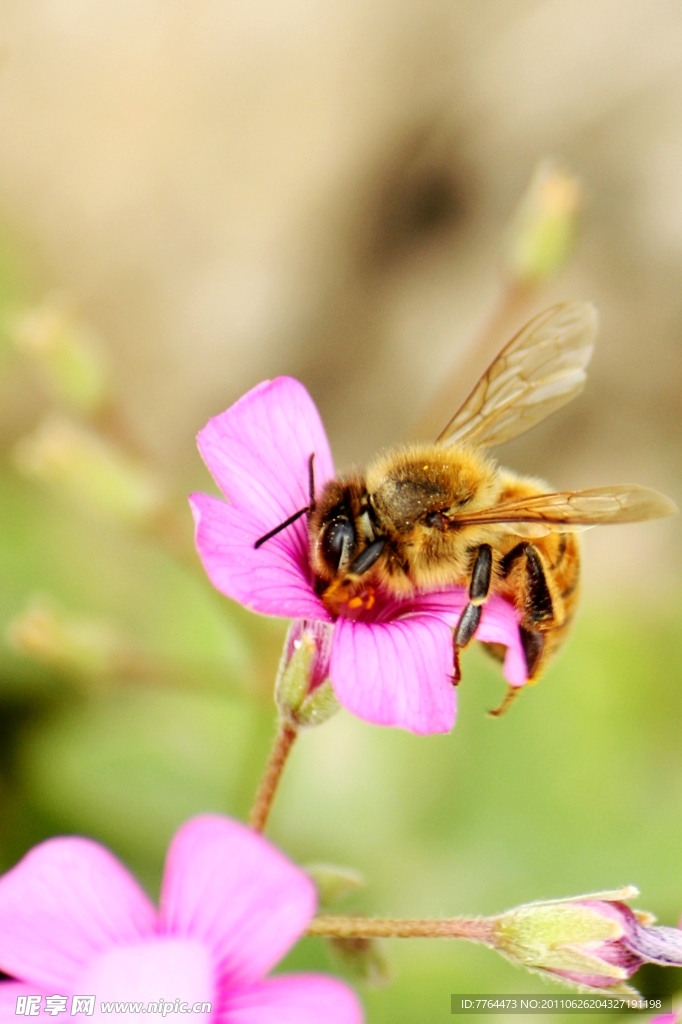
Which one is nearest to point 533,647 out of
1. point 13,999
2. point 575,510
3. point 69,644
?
point 575,510

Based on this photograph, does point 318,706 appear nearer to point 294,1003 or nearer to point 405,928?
point 405,928

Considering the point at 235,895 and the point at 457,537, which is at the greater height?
the point at 457,537

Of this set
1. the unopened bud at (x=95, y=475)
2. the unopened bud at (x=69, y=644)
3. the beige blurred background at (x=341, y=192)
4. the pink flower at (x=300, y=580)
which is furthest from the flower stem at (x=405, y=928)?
the beige blurred background at (x=341, y=192)

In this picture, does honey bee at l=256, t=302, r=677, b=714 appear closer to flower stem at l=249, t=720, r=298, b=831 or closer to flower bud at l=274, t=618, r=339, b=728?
flower bud at l=274, t=618, r=339, b=728

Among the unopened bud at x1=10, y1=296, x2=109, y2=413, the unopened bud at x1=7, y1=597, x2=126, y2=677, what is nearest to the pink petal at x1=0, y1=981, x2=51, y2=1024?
the unopened bud at x1=7, y1=597, x2=126, y2=677

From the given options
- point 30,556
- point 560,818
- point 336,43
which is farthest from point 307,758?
point 336,43

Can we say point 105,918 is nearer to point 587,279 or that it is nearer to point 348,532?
point 348,532

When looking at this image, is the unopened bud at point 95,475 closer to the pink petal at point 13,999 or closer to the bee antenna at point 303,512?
the bee antenna at point 303,512
